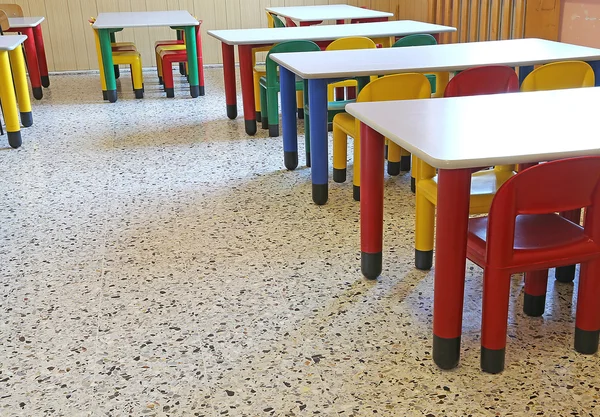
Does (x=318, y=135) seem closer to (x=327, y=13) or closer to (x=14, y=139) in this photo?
(x=14, y=139)

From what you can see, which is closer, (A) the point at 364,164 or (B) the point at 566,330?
(B) the point at 566,330

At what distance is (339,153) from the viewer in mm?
3719

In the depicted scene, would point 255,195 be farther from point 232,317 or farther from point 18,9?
point 18,9

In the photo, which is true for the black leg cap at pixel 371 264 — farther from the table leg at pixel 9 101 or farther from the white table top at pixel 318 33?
the table leg at pixel 9 101

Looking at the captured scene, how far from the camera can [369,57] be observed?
3.72 metres

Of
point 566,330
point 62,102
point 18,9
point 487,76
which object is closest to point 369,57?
point 487,76

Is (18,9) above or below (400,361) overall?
above

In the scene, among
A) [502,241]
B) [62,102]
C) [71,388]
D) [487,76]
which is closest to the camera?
[502,241]

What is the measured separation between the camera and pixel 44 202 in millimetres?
3635

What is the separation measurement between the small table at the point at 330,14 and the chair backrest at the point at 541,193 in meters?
4.77

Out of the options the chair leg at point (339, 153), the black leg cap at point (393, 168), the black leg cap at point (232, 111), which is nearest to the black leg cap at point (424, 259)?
the chair leg at point (339, 153)

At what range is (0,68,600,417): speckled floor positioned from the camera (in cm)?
192

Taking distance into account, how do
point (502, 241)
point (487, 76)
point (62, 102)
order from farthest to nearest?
point (62, 102), point (487, 76), point (502, 241)

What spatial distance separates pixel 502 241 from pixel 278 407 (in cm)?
76
